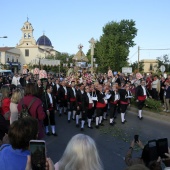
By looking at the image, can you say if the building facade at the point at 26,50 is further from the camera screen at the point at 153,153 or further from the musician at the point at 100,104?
the camera screen at the point at 153,153

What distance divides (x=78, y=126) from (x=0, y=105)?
18.1 feet

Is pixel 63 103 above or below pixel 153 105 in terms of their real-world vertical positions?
above

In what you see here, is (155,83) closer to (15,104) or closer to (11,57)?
(15,104)

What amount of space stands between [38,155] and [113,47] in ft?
160

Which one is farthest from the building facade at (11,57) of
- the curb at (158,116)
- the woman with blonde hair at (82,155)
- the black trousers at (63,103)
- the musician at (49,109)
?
the woman with blonde hair at (82,155)

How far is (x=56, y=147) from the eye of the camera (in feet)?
28.4

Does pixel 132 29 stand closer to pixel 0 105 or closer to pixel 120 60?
pixel 120 60

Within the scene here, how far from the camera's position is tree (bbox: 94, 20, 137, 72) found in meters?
50.6

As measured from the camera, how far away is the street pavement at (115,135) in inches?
308

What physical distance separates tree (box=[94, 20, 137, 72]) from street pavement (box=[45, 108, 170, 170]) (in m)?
35.9

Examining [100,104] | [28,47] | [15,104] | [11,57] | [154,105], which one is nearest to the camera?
[15,104]

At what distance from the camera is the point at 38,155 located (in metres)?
2.57

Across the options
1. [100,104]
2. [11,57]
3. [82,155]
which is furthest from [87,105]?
[11,57]

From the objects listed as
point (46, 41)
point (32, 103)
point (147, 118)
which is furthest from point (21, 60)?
point (32, 103)
